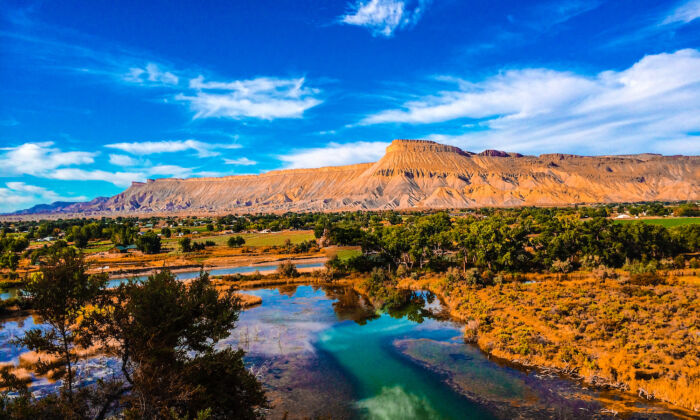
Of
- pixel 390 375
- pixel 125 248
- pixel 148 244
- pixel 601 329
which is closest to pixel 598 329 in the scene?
pixel 601 329

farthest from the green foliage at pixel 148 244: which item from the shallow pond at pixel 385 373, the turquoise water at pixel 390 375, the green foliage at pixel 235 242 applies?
the turquoise water at pixel 390 375

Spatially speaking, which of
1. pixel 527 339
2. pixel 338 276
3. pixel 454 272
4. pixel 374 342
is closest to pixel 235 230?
pixel 338 276

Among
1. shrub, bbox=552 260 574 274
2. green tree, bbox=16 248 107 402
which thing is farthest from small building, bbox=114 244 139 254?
shrub, bbox=552 260 574 274

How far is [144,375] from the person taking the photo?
11586mm

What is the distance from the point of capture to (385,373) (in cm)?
2408

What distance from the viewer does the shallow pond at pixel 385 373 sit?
1902 centimetres

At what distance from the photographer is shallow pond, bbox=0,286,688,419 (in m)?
19.0

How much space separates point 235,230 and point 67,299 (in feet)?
368

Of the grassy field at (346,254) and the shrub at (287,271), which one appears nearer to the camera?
the shrub at (287,271)

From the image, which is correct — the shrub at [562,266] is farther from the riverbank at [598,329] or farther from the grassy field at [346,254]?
the grassy field at [346,254]

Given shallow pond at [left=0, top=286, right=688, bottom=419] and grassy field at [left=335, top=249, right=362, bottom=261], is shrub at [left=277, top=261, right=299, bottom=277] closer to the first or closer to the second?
grassy field at [left=335, top=249, right=362, bottom=261]

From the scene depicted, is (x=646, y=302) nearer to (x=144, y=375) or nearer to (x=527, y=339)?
(x=527, y=339)

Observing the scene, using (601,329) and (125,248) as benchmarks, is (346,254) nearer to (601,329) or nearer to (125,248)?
(601,329)

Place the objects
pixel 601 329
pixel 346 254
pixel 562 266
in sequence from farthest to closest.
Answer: pixel 346 254, pixel 562 266, pixel 601 329
